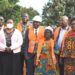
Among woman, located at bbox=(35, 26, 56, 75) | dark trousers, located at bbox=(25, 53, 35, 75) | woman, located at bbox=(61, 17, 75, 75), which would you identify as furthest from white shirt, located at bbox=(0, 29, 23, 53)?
woman, located at bbox=(61, 17, 75, 75)

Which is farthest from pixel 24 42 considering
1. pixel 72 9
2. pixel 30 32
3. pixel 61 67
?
pixel 72 9

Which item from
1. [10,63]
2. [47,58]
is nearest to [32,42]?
[47,58]

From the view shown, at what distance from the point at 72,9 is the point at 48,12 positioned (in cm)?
202

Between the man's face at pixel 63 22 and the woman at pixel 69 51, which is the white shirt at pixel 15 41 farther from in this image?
the woman at pixel 69 51

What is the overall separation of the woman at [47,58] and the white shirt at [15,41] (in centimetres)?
69

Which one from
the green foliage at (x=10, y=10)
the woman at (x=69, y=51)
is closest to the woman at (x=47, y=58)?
the woman at (x=69, y=51)

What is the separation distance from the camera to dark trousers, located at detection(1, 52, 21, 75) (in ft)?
40.1

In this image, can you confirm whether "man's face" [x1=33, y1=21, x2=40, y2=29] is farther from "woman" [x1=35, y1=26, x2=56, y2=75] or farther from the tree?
the tree

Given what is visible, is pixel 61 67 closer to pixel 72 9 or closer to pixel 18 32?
pixel 18 32

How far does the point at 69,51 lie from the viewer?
1120 centimetres

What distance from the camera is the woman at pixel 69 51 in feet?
36.5

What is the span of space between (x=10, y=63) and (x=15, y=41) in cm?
71

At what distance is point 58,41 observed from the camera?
12.0m

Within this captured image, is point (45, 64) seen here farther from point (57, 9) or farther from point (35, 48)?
point (57, 9)
